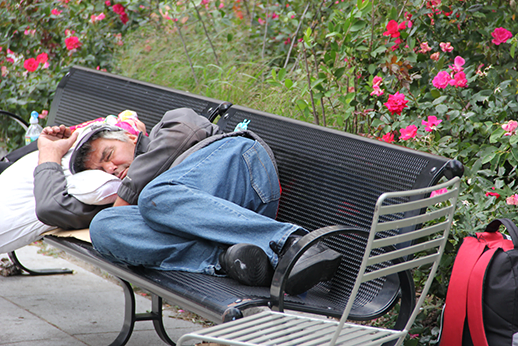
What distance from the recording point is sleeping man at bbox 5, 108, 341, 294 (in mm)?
1989

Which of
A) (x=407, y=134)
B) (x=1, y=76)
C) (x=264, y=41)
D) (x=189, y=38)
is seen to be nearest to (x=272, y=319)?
(x=407, y=134)

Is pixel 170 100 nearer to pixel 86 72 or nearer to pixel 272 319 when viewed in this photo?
pixel 86 72

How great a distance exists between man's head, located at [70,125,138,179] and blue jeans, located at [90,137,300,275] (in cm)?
55

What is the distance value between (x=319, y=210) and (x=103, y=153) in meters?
1.21

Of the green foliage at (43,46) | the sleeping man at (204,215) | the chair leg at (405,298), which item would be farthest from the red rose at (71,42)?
the chair leg at (405,298)

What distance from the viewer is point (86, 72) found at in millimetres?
4031

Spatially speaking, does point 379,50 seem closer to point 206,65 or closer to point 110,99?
point 110,99

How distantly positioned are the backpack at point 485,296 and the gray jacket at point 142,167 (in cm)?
98

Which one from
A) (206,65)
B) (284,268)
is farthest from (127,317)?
(206,65)

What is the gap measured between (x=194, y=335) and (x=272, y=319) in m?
0.29

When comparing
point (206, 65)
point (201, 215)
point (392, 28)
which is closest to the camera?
point (201, 215)

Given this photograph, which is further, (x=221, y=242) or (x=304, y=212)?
(x=304, y=212)

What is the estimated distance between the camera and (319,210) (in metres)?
2.38

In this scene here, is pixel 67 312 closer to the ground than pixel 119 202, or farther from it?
closer to the ground
